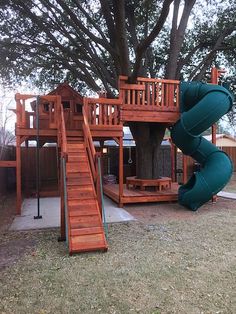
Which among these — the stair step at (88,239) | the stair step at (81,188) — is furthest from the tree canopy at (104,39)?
the stair step at (88,239)

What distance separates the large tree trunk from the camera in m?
9.47

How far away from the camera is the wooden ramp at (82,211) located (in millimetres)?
4684

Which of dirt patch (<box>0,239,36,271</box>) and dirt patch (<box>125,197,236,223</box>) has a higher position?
dirt patch (<box>0,239,36,271</box>)

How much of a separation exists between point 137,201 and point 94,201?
9.93 ft

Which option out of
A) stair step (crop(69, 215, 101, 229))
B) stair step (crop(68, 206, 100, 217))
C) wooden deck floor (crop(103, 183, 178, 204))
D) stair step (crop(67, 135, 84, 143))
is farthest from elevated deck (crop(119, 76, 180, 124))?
stair step (crop(69, 215, 101, 229))

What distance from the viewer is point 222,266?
4066 millimetres

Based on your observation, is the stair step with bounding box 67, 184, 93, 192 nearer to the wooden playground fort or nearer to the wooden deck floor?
the wooden playground fort

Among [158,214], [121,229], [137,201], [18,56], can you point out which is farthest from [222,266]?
[18,56]

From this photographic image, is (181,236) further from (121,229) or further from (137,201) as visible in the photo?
(137,201)

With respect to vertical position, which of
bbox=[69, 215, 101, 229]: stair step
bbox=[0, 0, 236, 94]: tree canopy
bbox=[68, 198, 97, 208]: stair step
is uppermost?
bbox=[0, 0, 236, 94]: tree canopy

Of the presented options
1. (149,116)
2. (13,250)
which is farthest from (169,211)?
(13,250)

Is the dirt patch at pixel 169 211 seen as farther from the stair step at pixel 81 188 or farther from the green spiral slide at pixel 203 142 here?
the stair step at pixel 81 188

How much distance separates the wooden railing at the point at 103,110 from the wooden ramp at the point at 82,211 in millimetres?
1641

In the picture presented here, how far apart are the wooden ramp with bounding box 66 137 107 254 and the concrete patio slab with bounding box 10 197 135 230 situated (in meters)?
1.11
